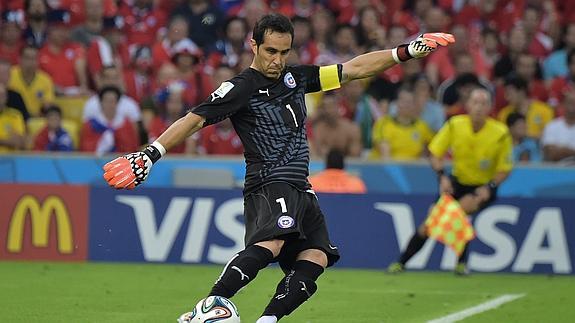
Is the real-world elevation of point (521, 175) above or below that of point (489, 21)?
below

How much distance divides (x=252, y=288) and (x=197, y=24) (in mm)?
7195

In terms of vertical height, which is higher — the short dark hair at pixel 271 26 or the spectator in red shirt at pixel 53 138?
the short dark hair at pixel 271 26

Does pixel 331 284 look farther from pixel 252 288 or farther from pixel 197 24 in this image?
pixel 197 24

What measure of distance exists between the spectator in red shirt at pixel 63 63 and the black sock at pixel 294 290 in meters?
10.2

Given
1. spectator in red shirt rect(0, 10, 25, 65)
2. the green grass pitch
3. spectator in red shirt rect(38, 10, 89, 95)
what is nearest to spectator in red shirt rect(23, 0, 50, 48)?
spectator in red shirt rect(0, 10, 25, 65)

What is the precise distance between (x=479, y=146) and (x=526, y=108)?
404 cm

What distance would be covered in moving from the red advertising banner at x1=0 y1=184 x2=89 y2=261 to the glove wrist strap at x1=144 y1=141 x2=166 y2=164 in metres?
7.36

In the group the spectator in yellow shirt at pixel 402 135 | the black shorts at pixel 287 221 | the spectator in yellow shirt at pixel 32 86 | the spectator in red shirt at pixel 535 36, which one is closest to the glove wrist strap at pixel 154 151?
the black shorts at pixel 287 221

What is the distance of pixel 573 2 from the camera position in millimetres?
19578

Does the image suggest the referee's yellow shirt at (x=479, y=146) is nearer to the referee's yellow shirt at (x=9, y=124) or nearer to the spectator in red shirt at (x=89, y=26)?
the referee's yellow shirt at (x=9, y=124)

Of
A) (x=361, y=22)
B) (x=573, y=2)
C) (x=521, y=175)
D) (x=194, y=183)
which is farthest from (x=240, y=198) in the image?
(x=573, y=2)

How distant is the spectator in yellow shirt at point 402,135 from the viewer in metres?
16.1

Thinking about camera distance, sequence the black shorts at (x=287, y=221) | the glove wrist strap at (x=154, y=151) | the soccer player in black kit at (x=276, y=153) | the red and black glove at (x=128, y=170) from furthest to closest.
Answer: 1. the black shorts at (x=287, y=221)
2. the soccer player in black kit at (x=276, y=153)
3. the glove wrist strap at (x=154, y=151)
4. the red and black glove at (x=128, y=170)

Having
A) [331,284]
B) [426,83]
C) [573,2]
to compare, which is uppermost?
[573,2]
